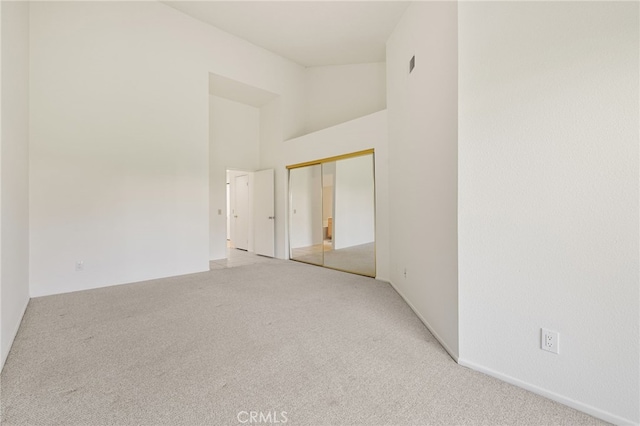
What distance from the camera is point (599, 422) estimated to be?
141cm

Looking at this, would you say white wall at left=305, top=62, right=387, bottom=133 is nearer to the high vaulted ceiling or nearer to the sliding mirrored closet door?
the high vaulted ceiling

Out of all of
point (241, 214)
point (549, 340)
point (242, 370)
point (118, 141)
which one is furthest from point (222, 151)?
point (549, 340)

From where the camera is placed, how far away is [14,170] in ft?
8.25

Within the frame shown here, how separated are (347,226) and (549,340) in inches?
154


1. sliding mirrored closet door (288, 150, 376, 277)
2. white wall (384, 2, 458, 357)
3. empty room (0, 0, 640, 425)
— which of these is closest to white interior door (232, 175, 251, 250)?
sliding mirrored closet door (288, 150, 376, 277)

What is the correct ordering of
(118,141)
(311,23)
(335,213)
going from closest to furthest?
1. (118,141)
2. (311,23)
3. (335,213)

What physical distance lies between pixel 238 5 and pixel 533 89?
174 inches

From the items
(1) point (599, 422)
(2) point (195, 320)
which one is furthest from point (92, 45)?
(1) point (599, 422)

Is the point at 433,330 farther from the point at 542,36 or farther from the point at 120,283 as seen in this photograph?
the point at 120,283

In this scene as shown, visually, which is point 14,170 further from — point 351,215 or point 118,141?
point 351,215

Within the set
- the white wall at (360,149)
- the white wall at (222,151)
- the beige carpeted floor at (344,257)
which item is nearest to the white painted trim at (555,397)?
the white wall at (360,149)

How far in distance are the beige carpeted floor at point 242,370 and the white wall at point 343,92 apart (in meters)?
4.18

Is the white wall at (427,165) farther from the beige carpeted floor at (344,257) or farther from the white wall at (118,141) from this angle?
the white wall at (118,141)

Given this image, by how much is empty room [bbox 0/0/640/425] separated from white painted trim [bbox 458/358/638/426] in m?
0.01
